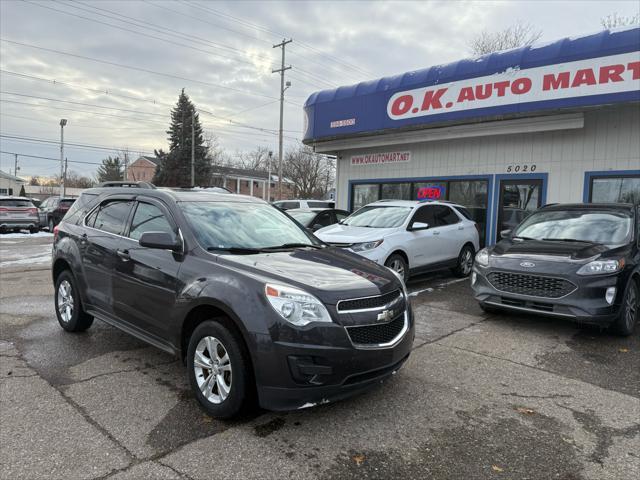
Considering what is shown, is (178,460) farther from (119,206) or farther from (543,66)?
(543,66)

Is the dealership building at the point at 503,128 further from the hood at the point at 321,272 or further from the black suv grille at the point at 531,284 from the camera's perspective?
the hood at the point at 321,272

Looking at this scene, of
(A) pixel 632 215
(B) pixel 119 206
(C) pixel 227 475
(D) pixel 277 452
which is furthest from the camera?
(A) pixel 632 215

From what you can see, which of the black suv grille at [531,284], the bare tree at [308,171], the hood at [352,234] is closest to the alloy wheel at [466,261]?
the hood at [352,234]

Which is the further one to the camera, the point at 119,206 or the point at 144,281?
the point at 119,206

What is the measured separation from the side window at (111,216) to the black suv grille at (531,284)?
4748mm

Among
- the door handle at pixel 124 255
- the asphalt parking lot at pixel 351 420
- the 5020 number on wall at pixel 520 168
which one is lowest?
the asphalt parking lot at pixel 351 420

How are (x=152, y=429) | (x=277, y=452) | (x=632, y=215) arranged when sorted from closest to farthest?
(x=277, y=452) → (x=152, y=429) → (x=632, y=215)

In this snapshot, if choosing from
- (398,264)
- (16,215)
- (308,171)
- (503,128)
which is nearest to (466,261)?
(398,264)

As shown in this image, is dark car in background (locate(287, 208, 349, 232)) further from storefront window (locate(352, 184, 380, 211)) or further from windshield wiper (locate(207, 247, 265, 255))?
windshield wiper (locate(207, 247, 265, 255))

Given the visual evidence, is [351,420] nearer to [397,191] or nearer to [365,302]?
[365,302]

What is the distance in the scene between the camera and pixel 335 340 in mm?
3188

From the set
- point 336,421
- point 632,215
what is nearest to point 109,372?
point 336,421

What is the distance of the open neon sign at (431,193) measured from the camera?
13539mm

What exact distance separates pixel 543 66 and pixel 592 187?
9.83 ft
